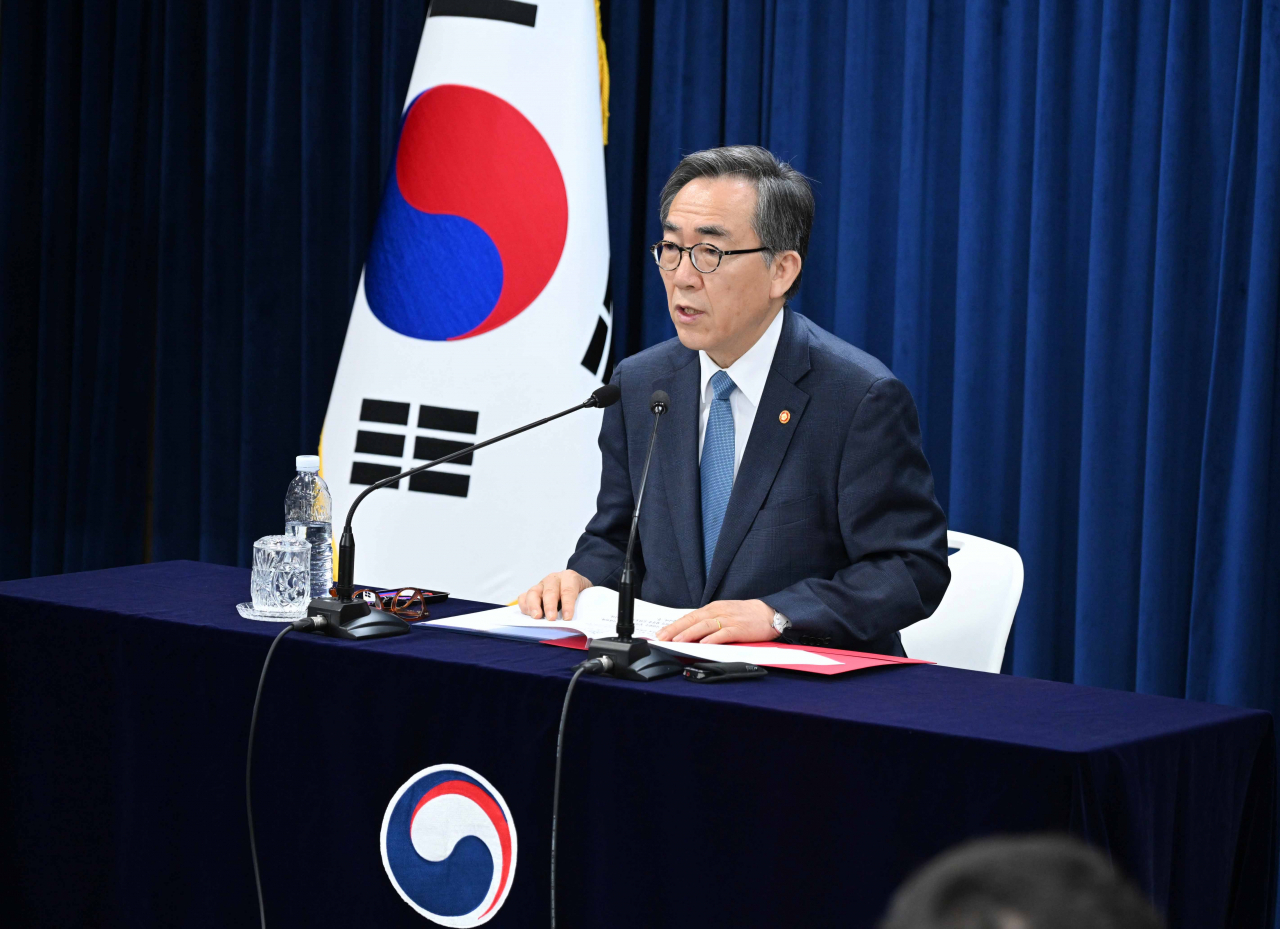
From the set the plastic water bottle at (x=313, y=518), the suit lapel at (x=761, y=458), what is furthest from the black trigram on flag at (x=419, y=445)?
the suit lapel at (x=761, y=458)

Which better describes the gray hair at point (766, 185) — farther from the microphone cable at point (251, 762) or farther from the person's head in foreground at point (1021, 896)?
the person's head in foreground at point (1021, 896)

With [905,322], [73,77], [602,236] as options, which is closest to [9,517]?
[73,77]

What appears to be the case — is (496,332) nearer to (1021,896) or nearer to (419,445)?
(419,445)

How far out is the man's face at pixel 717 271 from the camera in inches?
75.4

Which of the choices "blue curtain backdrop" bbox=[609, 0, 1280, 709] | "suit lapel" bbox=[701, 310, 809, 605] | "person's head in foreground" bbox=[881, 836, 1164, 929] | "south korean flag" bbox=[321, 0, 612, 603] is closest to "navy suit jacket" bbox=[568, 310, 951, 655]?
"suit lapel" bbox=[701, 310, 809, 605]

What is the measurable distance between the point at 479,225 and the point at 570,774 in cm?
183

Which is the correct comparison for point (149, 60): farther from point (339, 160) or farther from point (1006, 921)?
point (1006, 921)

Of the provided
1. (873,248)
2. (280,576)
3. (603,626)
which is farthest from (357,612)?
(873,248)

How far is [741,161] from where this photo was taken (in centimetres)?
193

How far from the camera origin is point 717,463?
77.2 inches

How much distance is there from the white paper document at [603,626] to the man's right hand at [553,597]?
0.04 feet

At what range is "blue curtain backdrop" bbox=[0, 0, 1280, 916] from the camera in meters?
2.77

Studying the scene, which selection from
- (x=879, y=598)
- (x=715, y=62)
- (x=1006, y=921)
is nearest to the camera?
(x=1006, y=921)

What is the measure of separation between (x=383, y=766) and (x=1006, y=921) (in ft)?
4.26
